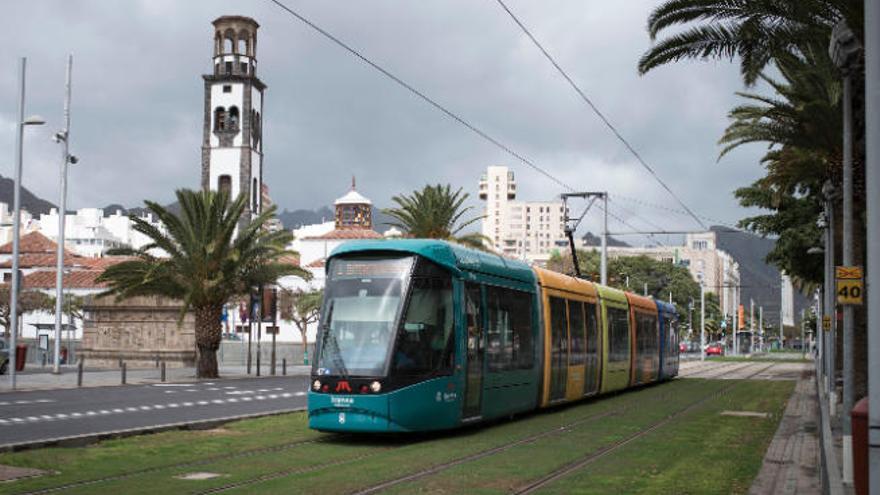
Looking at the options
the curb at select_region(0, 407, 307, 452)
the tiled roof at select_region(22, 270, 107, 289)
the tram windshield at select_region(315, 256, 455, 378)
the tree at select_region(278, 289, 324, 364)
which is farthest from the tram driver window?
the tiled roof at select_region(22, 270, 107, 289)

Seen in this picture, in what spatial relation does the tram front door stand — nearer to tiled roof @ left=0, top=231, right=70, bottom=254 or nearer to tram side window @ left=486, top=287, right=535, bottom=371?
tram side window @ left=486, top=287, right=535, bottom=371

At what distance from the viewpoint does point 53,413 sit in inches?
888

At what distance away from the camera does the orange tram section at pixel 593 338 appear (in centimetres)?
2248

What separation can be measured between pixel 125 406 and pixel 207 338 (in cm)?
1860

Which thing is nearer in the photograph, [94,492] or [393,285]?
[94,492]

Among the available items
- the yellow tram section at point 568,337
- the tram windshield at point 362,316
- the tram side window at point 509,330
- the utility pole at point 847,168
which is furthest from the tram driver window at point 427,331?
the utility pole at point 847,168

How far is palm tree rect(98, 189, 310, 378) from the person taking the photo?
136 feet

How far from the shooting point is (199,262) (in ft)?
138

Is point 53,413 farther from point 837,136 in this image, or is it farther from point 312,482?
point 837,136

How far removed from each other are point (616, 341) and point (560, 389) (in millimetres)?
6555

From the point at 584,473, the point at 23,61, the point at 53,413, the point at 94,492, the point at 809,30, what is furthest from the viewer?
the point at 23,61

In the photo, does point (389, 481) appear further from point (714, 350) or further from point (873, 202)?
point (714, 350)

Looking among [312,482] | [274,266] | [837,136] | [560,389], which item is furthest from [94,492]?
[274,266]

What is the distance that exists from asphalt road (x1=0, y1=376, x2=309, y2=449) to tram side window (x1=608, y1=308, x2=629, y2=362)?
8.30m
